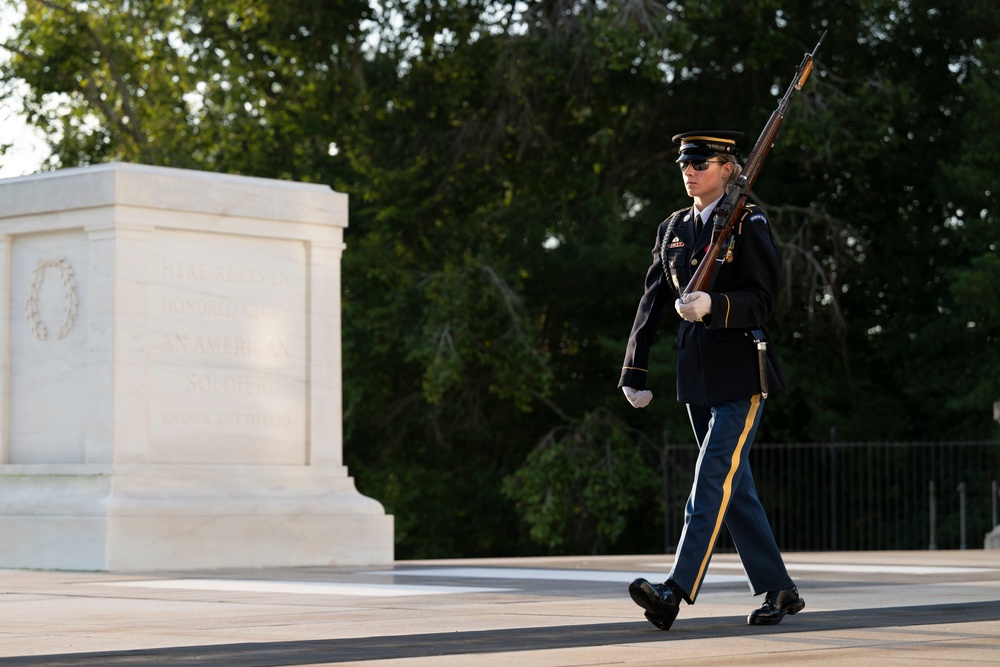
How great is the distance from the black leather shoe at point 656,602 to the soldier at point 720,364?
7 cm

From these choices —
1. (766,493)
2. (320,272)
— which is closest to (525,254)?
(766,493)

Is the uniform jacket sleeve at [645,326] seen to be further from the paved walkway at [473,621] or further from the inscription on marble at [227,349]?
the inscription on marble at [227,349]

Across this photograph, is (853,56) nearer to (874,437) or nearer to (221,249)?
(874,437)

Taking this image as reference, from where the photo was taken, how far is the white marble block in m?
11.2

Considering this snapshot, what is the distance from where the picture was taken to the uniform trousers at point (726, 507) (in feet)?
19.3

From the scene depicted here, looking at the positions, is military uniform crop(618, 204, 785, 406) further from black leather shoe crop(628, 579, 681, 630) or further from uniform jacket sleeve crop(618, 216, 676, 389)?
black leather shoe crop(628, 579, 681, 630)

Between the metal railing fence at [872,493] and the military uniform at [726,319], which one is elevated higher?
the military uniform at [726,319]

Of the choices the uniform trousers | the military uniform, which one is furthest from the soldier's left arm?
the uniform trousers

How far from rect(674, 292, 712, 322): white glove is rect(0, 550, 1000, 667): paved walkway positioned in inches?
41.4

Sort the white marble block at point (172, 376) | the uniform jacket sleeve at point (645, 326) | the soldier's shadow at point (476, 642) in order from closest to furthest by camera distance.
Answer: the soldier's shadow at point (476, 642)
the uniform jacket sleeve at point (645, 326)
the white marble block at point (172, 376)

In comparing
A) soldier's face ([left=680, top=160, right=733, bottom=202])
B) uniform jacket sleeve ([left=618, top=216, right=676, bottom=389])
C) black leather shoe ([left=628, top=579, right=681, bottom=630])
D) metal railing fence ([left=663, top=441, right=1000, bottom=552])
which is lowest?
metal railing fence ([left=663, top=441, right=1000, bottom=552])

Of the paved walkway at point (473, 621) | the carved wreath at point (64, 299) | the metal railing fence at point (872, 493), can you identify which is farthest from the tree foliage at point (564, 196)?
the paved walkway at point (473, 621)

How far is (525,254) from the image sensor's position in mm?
26234

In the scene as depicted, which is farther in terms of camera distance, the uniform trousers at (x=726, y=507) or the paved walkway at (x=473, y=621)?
the uniform trousers at (x=726, y=507)
